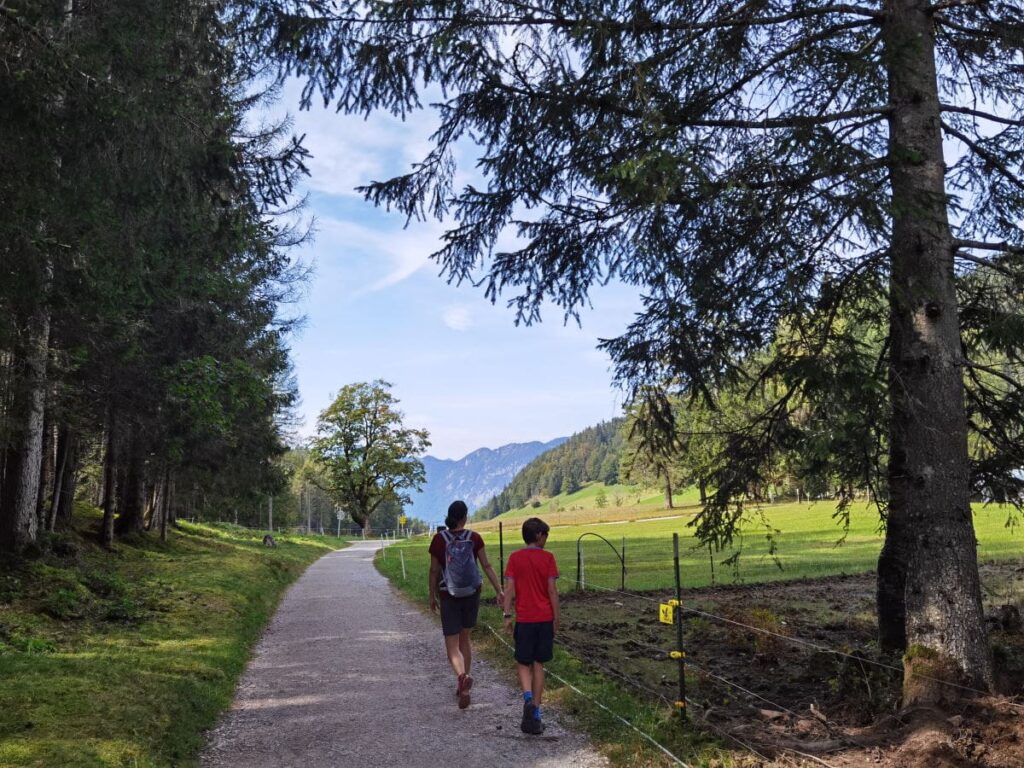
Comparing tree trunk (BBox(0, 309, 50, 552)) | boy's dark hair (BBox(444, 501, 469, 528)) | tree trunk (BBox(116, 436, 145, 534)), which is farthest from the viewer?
tree trunk (BBox(116, 436, 145, 534))

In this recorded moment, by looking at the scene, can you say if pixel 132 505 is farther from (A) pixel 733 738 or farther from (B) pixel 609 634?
(A) pixel 733 738

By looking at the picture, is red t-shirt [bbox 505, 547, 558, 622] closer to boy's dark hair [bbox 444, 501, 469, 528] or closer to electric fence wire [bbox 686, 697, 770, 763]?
boy's dark hair [bbox 444, 501, 469, 528]

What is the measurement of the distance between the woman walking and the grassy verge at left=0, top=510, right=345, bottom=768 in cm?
230

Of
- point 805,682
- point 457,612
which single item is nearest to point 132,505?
point 457,612

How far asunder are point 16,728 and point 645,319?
6.58 meters

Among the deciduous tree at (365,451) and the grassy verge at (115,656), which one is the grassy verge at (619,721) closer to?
the grassy verge at (115,656)

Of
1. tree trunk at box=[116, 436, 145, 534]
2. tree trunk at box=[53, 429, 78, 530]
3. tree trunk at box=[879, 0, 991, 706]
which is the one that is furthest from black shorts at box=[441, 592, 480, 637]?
tree trunk at box=[116, 436, 145, 534]

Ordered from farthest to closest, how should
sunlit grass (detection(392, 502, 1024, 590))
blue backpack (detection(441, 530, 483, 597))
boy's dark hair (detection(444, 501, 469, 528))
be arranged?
1. sunlit grass (detection(392, 502, 1024, 590))
2. boy's dark hair (detection(444, 501, 469, 528))
3. blue backpack (detection(441, 530, 483, 597))

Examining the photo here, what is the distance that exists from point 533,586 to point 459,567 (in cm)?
Answer: 111

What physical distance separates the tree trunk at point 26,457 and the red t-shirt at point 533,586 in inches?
360

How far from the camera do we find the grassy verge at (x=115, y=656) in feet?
17.3

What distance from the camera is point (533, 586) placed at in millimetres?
6039

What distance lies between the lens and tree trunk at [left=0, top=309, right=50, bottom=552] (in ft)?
36.9

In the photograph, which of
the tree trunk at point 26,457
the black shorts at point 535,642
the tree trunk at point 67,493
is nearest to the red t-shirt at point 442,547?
the black shorts at point 535,642
